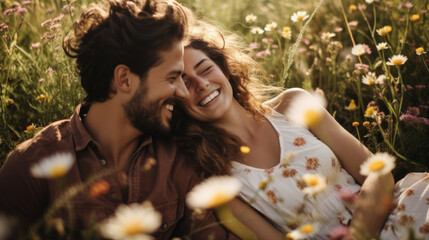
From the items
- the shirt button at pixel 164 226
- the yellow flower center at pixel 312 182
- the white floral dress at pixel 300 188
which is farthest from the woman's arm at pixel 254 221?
the yellow flower center at pixel 312 182

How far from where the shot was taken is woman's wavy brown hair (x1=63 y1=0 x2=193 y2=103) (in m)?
2.07

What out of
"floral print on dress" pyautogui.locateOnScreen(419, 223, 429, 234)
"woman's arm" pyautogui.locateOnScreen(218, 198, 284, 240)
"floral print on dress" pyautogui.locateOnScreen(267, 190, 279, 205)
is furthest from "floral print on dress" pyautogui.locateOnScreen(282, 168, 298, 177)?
"floral print on dress" pyautogui.locateOnScreen(419, 223, 429, 234)

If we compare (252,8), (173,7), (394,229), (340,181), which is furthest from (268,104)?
(252,8)

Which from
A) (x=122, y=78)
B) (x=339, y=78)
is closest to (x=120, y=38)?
(x=122, y=78)

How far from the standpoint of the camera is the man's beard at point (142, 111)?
2.04 meters

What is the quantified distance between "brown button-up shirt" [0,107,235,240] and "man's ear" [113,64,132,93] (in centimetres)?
25

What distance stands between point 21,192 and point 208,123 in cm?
106

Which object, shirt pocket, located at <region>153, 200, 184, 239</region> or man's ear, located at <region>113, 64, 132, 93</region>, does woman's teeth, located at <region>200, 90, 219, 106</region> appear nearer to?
man's ear, located at <region>113, 64, 132, 93</region>

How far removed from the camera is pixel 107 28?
209 cm

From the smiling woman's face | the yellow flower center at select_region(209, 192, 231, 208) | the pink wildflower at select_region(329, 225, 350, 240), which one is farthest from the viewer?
the smiling woman's face

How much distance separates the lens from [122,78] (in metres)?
2.09

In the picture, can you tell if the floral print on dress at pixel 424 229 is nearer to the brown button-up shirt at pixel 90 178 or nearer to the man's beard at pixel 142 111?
the brown button-up shirt at pixel 90 178

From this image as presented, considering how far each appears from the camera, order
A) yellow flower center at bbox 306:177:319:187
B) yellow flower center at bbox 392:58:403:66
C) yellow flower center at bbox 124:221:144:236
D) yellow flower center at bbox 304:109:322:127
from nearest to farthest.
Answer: yellow flower center at bbox 124:221:144:236, yellow flower center at bbox 306:177:319:187, yellow flower center at bbox 304:109:322:127, yellow flower center at bbox 392:58:403:66

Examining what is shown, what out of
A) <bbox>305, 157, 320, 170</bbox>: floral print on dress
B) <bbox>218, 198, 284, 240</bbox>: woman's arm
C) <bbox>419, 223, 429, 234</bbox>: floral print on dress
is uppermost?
<bbox>419, 223, 429, 234</bbox>: floral print on dress
